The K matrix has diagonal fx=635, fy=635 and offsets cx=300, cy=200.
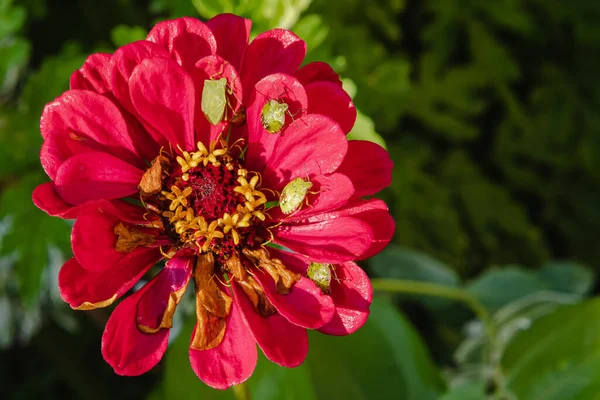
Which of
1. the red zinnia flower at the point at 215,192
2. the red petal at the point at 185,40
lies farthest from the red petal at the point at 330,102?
the red petal at the point at 185,40

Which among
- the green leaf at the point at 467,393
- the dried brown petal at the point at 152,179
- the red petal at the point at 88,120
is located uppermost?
the red petal at the point at 88,120

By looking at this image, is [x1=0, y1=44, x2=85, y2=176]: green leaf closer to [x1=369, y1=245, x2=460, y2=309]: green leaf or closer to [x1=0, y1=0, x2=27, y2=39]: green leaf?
→ [x1=0, y1=0, x2=27, y2=39]: green leaf

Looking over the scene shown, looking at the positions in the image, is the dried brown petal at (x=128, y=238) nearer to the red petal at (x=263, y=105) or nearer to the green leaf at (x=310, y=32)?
the red petal at (x=263, y=105)

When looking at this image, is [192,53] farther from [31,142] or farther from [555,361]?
[555,361]

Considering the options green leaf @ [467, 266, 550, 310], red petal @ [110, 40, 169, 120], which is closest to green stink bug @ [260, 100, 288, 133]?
red petal @ [110, 40, 169, 120]

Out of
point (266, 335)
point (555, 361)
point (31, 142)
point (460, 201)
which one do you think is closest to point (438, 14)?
point (460, 201)

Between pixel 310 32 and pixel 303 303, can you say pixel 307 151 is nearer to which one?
pixel 303 303

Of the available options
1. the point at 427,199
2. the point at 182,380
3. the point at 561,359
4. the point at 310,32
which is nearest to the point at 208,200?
the point at 310,32
